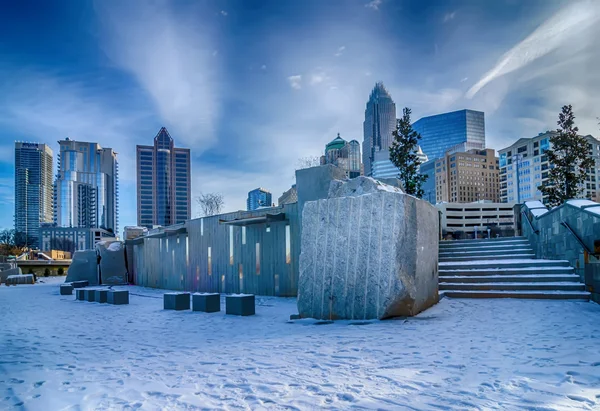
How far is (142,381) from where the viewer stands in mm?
3969

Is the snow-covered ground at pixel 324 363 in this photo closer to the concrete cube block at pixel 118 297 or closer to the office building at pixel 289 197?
the concrete cube block at pixel 118 297

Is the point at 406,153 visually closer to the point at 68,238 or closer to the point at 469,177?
the point at 469,177

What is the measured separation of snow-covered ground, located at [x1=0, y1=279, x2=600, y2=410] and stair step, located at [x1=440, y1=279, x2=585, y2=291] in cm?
81

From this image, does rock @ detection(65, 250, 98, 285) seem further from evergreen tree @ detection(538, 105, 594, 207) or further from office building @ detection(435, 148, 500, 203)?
office building @ detection(435, 148, 500, 203)

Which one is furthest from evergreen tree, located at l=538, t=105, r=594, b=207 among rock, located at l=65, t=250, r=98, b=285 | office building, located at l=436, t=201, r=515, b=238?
office building, located at l=436, t=201, r=515, b=238

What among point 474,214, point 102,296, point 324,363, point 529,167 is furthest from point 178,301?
point 529,167

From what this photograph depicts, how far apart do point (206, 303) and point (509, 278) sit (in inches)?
280

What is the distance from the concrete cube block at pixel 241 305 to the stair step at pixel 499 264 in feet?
17.1

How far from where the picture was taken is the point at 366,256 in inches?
287

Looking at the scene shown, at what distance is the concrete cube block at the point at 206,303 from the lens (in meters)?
9.84

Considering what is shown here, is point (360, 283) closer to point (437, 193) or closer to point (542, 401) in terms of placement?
point (542, 401)

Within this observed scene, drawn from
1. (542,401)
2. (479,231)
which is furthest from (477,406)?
(479,231)

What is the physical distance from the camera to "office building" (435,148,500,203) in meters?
140

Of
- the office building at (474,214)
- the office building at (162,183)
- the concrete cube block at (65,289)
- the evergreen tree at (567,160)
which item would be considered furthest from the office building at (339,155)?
the office building at (162,183)
